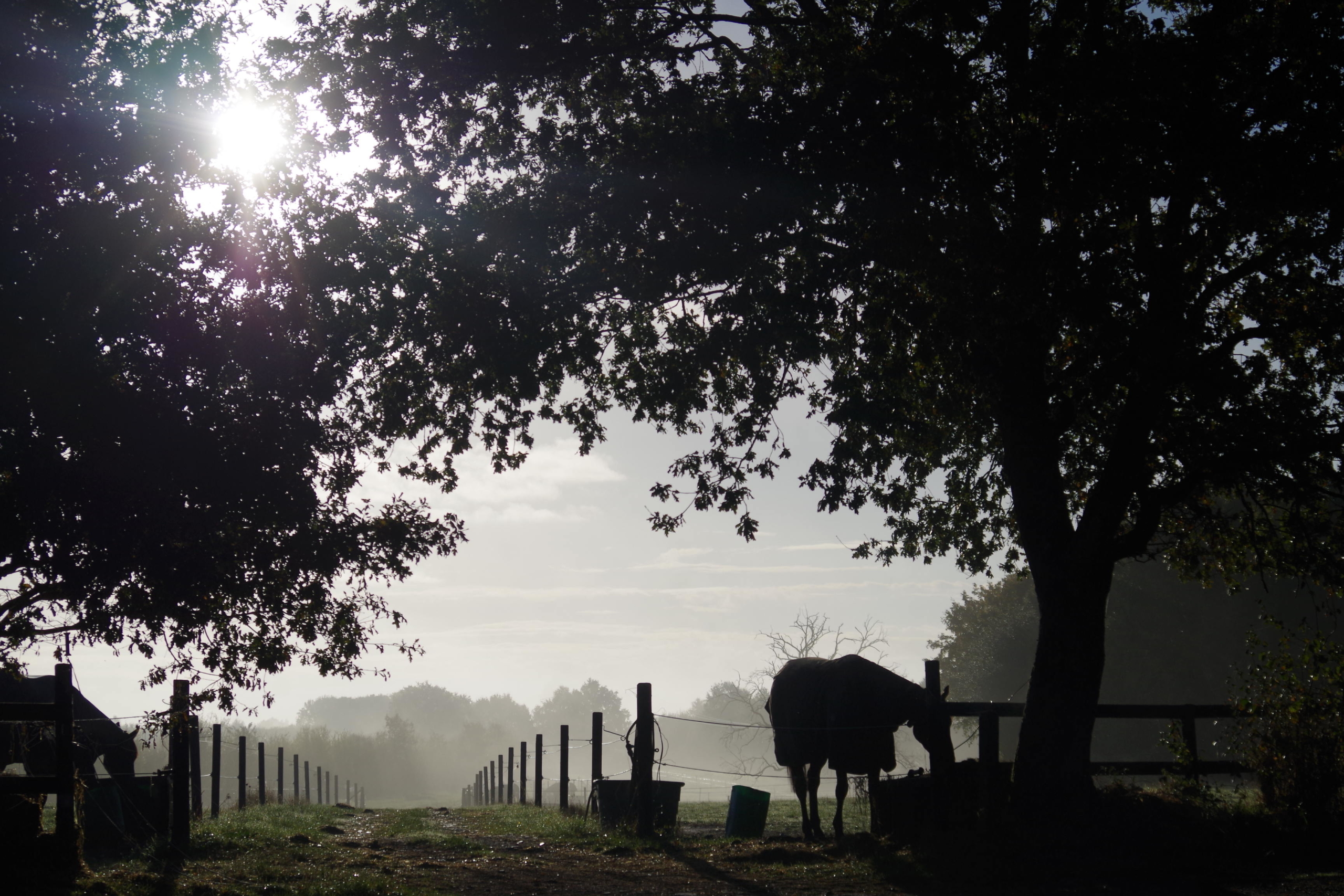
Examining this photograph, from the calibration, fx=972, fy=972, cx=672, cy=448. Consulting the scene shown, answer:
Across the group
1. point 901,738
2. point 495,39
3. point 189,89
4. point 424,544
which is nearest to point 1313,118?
point 495,39

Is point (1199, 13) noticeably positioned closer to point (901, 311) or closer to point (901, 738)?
point (901, 311)

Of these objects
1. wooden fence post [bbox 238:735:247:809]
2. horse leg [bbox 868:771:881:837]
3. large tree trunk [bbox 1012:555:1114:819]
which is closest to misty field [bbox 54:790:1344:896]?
horse leg [bbox 868:771:881:837]

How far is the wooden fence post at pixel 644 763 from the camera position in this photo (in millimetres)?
12828

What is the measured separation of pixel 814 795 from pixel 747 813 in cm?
96

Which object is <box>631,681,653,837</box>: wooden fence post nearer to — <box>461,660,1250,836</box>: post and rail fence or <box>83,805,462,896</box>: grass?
<box>461,660,1250,836</box>: post and rail fence

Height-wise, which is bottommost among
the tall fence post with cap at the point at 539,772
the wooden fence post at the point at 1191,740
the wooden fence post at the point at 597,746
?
the tall fence post with cap at the point at 539,772

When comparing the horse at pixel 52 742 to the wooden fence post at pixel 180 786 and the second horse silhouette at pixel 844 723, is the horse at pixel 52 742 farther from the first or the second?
the second horse silhouette at pixel 844 723

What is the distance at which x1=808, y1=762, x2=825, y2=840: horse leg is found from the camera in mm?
12594

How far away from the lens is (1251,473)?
12.1 meters

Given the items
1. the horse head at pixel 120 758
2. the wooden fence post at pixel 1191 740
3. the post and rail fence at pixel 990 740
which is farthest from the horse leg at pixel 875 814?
the horse head at pixel 120 758

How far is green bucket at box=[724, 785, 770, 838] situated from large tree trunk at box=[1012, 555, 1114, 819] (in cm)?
339

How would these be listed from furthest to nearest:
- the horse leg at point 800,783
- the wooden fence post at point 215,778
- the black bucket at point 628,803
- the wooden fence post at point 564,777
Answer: the wooden fence post at point 564,777, the wooden fence post at point 215,778, the black bucket at point 628,803, the horse leg at point 800,783

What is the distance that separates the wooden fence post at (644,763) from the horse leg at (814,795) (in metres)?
2.13

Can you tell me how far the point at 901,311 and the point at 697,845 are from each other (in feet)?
22.4
